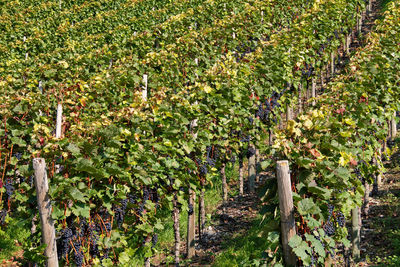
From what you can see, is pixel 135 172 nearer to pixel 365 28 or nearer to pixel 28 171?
pixel 28 171

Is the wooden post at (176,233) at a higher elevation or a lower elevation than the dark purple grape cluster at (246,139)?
lower

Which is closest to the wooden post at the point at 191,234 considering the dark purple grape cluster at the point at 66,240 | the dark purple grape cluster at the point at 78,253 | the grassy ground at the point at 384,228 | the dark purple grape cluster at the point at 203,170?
the dark purple grape cluster at the point at 203,170

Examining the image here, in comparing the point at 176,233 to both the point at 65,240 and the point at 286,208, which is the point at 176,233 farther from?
the point at 286,208

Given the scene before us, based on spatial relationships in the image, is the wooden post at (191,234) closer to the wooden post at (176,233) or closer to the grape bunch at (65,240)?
the wooden post at (176,233)

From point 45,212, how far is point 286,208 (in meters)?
1.93

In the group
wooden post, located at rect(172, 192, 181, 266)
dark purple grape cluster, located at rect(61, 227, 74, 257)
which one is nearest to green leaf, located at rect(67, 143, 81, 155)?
dark purple grape cluster, located at rect(61, 227, 74, 257)

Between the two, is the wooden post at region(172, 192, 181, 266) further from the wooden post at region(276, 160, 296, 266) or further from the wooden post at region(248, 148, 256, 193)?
the wooden post at region(248, 148, 256, 193)

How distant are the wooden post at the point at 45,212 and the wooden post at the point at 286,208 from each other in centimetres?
185

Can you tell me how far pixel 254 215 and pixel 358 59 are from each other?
2955 mm

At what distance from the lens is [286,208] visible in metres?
2.99

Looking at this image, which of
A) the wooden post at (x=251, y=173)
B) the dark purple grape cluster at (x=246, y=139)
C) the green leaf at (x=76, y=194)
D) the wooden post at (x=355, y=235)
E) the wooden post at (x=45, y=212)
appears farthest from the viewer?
the wooden post at (x=251, y=173)

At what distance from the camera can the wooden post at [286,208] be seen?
9.63ft

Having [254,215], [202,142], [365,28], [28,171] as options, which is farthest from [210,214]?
[365,28]

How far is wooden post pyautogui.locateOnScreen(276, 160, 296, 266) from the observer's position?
9.63ft
